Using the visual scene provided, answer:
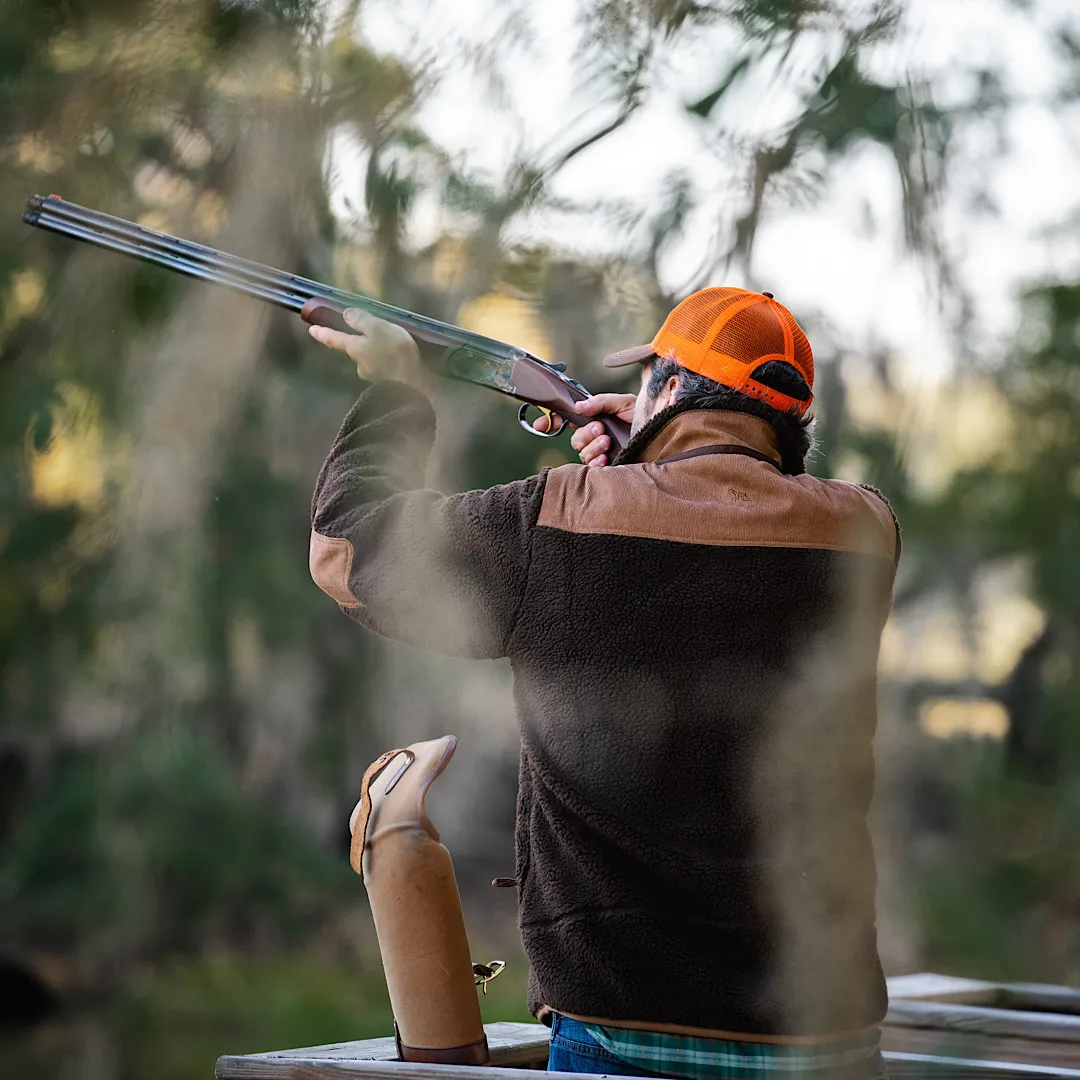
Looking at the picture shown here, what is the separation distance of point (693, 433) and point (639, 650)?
0.78 feet

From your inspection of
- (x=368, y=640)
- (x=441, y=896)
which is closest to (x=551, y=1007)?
(x=441, y=896)

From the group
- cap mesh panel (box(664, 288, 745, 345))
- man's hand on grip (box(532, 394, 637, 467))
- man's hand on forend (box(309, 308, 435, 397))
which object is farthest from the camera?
man's hand on grip (box(532, 394, 637, 467))

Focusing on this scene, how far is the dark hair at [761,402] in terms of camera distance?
4.70 ft

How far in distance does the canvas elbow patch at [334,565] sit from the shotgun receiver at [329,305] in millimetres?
273

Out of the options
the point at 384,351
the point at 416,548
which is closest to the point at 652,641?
the point at 416,548

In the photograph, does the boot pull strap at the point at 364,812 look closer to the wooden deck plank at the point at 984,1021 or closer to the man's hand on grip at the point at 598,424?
the man's hand on grip at the point at 598,424

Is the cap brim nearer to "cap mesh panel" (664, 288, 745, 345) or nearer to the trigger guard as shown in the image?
"cap mesh panel" (664, 288, 745, 345)

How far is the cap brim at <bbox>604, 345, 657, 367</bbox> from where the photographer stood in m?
1.48

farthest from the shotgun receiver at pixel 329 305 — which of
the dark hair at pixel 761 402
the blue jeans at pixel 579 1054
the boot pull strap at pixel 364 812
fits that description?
the blue jeans at pixel 579 1054

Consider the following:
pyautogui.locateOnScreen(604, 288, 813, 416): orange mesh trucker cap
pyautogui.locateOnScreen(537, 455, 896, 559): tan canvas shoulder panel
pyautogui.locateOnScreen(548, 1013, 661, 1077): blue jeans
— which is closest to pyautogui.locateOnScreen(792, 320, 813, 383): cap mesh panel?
pyautogui.locateOnScreen(604, 288, 813, 416): orange mesh trucker cap

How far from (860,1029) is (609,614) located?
528mm

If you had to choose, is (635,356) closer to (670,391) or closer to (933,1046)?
(670,391)

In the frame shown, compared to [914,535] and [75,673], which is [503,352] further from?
[75,673]

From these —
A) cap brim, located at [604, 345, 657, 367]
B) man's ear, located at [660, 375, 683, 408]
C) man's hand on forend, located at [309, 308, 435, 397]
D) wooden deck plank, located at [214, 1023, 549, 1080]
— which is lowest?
wooden deck plank, located at [214, 1023, 549, 1080]
